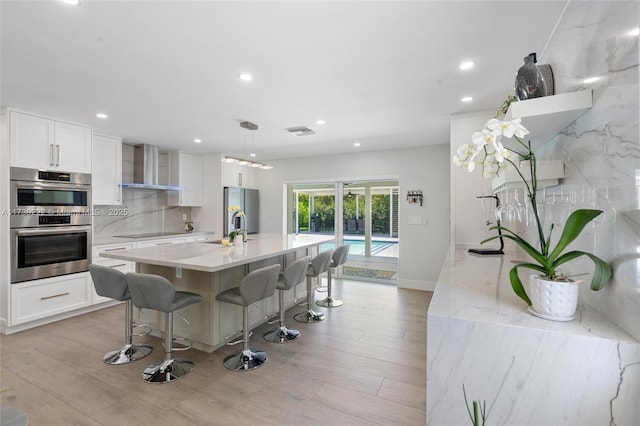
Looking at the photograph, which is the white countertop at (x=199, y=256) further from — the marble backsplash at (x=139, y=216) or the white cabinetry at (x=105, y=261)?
the marble backsplash at (x=139, y=216)

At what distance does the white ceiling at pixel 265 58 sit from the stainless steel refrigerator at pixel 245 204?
2.26m

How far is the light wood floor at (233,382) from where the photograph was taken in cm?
198

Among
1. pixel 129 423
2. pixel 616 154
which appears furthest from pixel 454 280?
pixel 129 423

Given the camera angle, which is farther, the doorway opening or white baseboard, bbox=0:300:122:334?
the doorway opening

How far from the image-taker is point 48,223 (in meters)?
3.64

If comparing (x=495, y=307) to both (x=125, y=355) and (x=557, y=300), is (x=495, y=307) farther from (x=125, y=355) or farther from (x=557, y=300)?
(x=125, y=355)

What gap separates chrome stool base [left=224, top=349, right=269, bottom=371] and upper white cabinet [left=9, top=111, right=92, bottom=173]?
3.26 m

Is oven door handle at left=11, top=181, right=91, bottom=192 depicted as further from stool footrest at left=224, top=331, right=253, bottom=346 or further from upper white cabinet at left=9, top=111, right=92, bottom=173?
stool footrest at left=224, top=331, right=253, bottom=346

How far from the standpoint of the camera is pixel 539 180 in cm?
162

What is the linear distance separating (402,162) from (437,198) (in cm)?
90

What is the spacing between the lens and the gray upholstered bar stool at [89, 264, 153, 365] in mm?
2561

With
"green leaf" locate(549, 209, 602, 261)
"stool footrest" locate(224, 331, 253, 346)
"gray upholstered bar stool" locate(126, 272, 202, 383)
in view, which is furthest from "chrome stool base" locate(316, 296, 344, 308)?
"green leaf" locate(549, 209, 602, 261)

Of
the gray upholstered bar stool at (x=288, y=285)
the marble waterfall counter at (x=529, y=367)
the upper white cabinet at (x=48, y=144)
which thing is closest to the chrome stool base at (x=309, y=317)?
the gray upholstered bar stool at (x=288, y=285)

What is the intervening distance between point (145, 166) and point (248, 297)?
12.5ft
